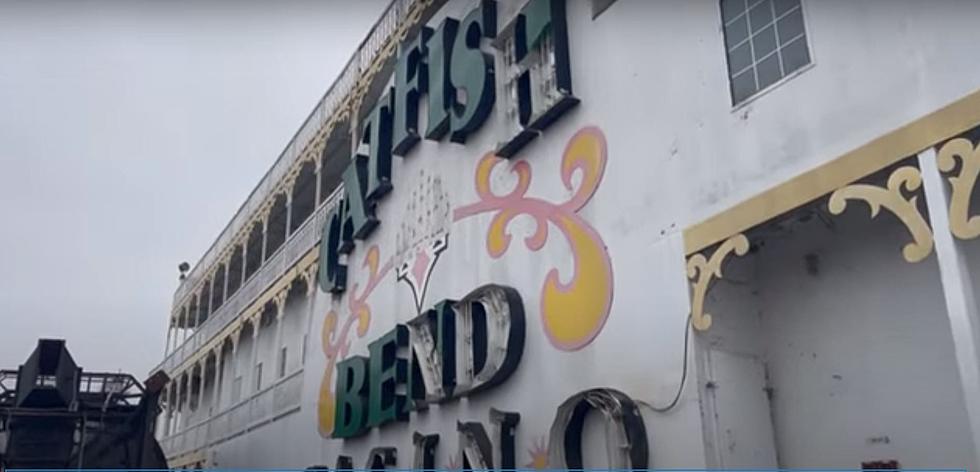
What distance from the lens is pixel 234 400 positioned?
2006cm

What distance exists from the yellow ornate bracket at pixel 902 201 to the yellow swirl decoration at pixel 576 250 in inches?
101

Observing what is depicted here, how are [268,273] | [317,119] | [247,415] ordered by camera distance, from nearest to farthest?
[317,119] → [247,415] → [268,273]

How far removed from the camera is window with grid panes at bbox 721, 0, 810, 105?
590cm

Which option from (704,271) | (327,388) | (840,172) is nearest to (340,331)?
(327,388)

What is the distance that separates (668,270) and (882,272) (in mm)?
1592

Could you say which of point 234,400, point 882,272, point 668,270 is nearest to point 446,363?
point 668,270

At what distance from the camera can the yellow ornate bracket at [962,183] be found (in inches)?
175

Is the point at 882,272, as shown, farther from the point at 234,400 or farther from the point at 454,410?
the point at 234,400

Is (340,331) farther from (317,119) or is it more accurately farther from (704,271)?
(704,271)

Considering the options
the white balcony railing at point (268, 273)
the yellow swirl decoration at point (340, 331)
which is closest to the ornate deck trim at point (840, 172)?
the yellow swirl decoration at point (340, 331)

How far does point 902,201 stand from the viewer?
190 inches

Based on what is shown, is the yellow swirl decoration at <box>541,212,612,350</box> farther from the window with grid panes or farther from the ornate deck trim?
the window with grid panes

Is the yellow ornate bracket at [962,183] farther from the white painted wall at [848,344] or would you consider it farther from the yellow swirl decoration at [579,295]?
the yellow swirl decoration at [579,295]

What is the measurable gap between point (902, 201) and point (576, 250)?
346cm
